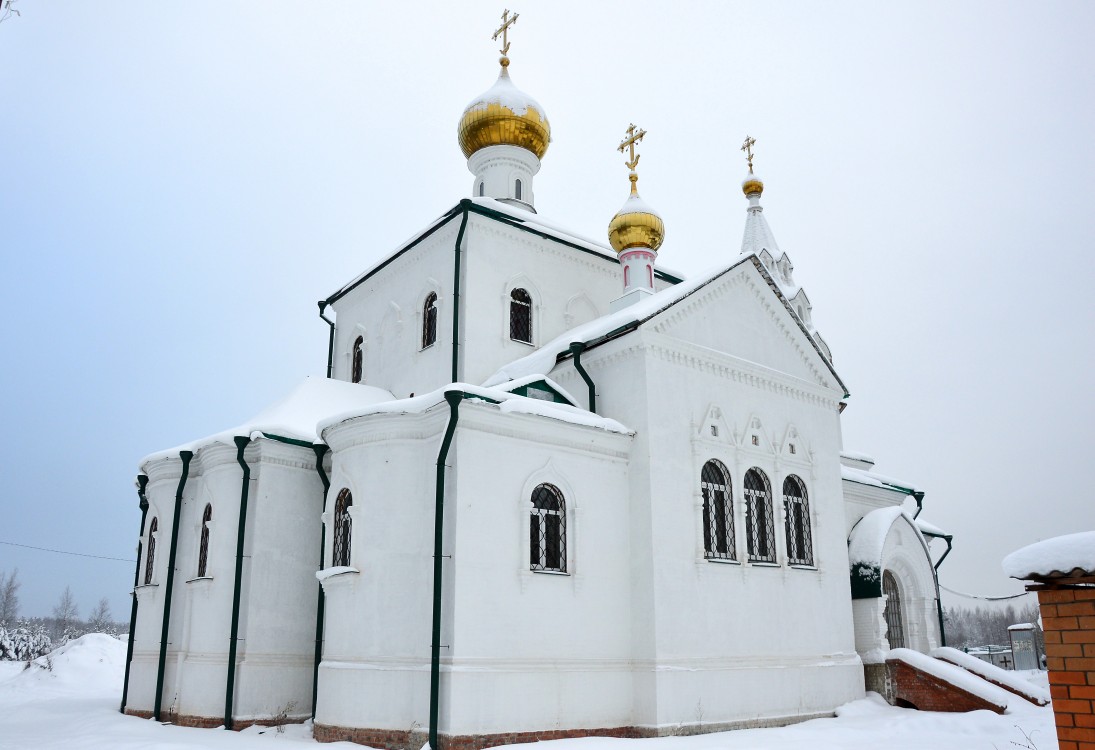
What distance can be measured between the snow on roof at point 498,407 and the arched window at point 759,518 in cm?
232

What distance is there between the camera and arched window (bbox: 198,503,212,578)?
1223cm

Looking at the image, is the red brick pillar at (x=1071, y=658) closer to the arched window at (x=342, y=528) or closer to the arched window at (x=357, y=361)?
the arched window at (x=342, y=528)

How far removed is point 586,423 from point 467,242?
3875mm

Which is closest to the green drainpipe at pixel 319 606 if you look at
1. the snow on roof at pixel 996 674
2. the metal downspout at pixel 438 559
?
the metal downspout at pixel 438 559

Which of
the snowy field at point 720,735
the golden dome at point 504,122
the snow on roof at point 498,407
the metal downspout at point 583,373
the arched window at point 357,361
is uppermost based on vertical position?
the golden dome at point 504,122

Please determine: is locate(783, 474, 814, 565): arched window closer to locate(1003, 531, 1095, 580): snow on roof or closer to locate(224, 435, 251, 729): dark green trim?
locate(224, 435, 251, 729): dark green trim

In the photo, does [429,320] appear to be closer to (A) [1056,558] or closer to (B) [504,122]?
(B) [504,122]

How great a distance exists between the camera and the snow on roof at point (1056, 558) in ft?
12.1

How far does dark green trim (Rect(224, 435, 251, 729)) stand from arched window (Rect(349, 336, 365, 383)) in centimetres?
356

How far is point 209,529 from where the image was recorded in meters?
12.1

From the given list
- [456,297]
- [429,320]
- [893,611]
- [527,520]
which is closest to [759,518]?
[527,520]

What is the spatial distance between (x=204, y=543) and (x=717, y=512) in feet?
23.3

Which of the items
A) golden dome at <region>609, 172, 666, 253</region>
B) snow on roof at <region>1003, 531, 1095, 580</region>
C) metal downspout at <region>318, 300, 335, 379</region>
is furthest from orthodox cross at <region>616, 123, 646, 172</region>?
snow on roof at <region>1003, 531, 1095, 580</region>

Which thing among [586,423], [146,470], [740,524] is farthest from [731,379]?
[146,470]
